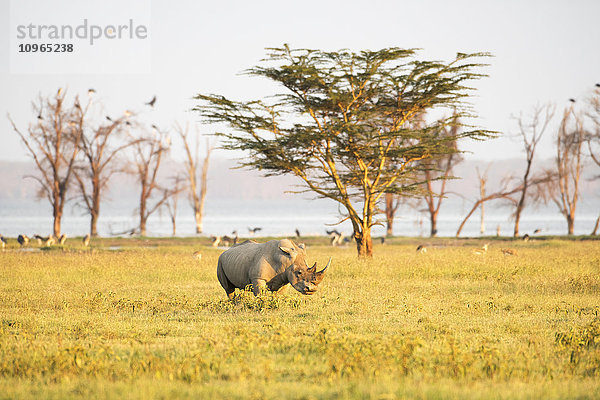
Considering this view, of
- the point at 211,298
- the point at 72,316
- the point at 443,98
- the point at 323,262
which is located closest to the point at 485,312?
the point at 211,298

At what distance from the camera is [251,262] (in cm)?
1241

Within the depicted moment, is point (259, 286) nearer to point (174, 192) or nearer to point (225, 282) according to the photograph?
point (225, 282)

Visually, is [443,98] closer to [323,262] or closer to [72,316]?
[323,262]

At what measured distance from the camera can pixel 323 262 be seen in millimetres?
23078

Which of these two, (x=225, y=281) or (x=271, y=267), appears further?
(x=225, y=281)

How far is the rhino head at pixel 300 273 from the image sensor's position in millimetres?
11516

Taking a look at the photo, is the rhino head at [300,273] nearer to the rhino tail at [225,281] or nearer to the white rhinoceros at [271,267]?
the white rhinoceros at [271,267]

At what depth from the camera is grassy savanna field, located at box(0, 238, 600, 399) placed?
6699mm

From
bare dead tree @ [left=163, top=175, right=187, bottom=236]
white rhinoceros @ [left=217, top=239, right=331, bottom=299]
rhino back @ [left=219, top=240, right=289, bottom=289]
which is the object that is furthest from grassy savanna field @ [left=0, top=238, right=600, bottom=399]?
bare dead tree @ [left=163, top=175, right=187, bottom=236]

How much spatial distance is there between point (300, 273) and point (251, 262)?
3.84ft

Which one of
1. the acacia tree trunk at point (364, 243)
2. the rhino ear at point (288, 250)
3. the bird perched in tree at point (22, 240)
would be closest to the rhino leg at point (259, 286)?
the rhino ear at point (288, 250)

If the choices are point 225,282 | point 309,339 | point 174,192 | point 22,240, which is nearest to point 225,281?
point 225,282

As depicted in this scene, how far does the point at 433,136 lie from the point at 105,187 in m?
28.8

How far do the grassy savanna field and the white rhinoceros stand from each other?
0.43 m
